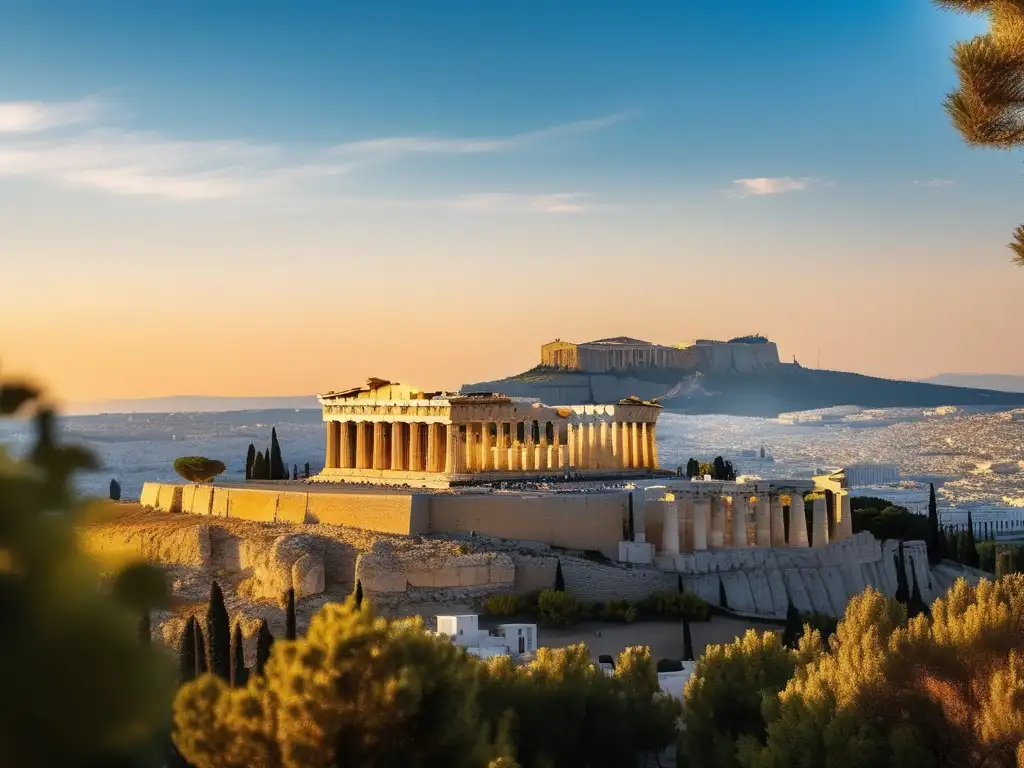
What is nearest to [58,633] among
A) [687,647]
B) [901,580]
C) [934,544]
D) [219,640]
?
[219,640]

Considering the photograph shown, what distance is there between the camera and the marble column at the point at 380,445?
6525 cm

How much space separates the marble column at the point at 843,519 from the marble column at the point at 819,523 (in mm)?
1954

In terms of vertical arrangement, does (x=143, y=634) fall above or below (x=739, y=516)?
above

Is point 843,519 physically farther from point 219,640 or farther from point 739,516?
point 219,640

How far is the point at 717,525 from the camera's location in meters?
57.1

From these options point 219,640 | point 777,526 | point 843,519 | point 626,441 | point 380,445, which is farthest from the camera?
point 626,441

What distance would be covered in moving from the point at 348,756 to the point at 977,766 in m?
11.2

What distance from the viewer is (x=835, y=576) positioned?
2240 inches

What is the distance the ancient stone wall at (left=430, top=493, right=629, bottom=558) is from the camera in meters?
54.6

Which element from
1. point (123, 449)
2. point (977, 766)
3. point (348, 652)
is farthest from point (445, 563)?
point (123, 449)

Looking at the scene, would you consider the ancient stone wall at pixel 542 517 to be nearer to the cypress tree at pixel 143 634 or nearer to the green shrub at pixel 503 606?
the green shrub at pixel 503 606

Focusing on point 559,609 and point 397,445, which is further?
point 397,445

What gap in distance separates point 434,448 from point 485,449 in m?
2.18

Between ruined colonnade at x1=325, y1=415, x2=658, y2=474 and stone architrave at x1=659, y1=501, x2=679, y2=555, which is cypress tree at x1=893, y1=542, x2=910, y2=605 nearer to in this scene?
stone architrave at x1=659, y1=501, x2=679, y2=555
